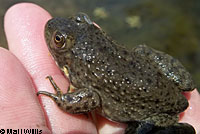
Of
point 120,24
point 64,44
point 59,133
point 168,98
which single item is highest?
point 120,24

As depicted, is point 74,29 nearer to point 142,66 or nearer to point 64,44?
point 64,44

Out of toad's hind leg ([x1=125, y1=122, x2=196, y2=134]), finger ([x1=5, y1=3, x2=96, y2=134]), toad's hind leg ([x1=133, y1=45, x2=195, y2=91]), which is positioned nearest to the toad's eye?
finger ([x1=5, y1=3, x2=96, y2=134])

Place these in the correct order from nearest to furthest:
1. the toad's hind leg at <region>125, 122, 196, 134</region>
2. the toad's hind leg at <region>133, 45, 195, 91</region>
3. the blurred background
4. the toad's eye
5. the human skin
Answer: the human skin
the toad's hind leg at <region>125, 122, 196, 134</region>
the toad's eye
the toad's hind leg at <region>133, 45, 195, 91</region>
the blurred background

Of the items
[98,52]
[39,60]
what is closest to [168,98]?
[98,52]

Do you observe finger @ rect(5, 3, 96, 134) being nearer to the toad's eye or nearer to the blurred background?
the toad's eye

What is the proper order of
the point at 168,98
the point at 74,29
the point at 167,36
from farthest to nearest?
the point at 167,36 < the point at 74,29 < the point at 168,98

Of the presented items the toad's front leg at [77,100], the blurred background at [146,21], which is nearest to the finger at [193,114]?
the toad's front leg at [77,100]

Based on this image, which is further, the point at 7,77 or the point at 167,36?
the point at 167,36
